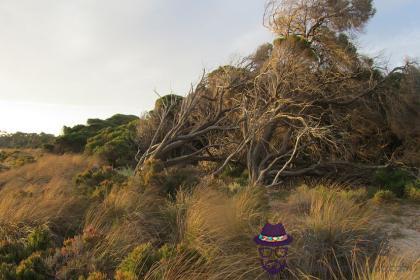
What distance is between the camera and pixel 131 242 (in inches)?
195

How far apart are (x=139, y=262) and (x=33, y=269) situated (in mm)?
1102

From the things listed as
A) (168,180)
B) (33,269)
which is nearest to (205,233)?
(33,269)

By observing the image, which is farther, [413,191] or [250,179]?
[250,179]

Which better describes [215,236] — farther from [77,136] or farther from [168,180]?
[77,136]

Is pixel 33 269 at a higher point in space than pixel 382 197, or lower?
higher

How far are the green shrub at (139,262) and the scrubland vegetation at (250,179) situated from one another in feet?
0.06

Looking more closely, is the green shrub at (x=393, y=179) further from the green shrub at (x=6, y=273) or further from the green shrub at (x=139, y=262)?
the green shrub at (x=6, y=273)

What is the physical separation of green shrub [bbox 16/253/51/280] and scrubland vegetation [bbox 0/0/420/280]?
1 cm

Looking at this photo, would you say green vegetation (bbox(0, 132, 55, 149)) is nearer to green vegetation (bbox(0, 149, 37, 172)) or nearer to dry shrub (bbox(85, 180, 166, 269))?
green vegetation (bbox(0, 149, 37, 172))

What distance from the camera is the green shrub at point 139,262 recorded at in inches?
148

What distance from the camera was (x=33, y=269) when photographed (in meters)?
3.81

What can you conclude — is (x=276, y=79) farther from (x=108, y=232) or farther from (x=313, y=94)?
(x=108, y=232)

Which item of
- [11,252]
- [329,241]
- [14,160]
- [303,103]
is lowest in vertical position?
[329,241]

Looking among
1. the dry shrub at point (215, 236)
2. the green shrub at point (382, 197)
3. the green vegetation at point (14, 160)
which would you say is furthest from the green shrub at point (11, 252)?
the green vegetation at point (14, 160)
